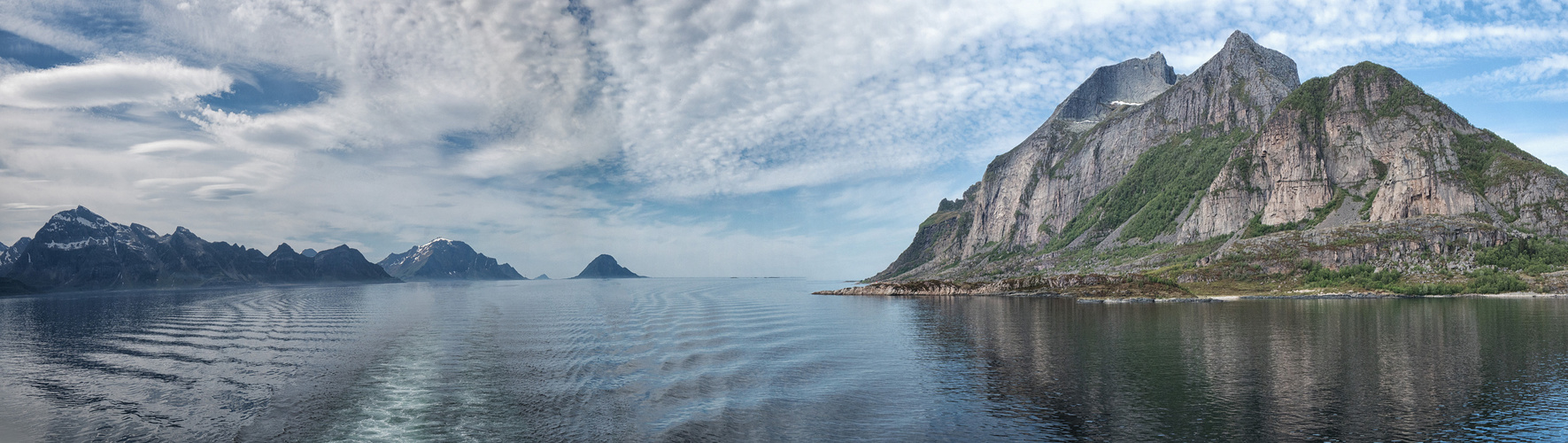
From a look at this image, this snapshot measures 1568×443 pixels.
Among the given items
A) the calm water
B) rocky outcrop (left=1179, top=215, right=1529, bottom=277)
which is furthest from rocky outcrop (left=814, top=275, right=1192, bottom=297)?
the calm water

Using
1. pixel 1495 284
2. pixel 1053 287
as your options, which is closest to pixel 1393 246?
pixel 1495 284

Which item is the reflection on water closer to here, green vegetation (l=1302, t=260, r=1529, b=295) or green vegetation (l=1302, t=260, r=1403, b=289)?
green vegetation (l=1302, t=260, r=1529, b=295)

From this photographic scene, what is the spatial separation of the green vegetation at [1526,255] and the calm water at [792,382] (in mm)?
117224

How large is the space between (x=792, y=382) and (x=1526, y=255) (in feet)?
725

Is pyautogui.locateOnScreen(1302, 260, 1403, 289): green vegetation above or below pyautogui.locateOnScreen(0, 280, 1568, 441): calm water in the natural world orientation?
above

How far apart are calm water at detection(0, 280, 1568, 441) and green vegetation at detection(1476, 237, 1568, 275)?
117224 mm

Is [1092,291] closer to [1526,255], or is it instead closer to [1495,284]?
[1495,284]

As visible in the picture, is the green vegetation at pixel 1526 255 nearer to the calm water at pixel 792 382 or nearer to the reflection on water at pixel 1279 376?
the reflection on water at pixel 1279 376

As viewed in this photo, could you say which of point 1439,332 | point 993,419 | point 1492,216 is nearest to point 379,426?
point 993,419

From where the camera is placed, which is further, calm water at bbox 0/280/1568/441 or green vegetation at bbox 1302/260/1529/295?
green vegetation at bbox 1302/260/1529/295

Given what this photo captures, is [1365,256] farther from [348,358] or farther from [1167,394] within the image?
[348,358]

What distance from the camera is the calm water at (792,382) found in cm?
2791

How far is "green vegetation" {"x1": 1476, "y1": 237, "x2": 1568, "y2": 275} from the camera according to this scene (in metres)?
151

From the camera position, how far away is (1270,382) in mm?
37125
